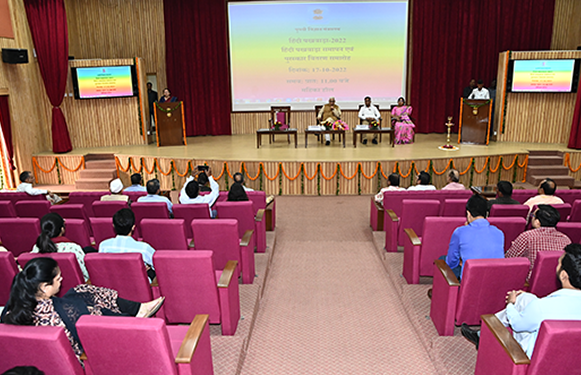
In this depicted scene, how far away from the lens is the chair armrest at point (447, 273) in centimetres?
297

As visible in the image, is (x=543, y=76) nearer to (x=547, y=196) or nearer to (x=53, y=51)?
(x=547, y=196)

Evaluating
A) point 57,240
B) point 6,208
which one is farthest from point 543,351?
point 6,208

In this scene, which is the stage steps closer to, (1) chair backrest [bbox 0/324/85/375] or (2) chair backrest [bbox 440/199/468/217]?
A: (2) chair backrest [bbox 440/199/468/217]

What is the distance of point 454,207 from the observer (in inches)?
185

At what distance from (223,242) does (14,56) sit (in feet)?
22.8

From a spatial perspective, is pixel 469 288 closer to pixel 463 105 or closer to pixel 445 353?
pixel 445 353

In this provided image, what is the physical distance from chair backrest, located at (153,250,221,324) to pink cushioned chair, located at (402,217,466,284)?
1.84 meters

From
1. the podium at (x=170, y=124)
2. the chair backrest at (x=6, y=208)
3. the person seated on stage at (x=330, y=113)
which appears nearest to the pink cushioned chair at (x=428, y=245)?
the chair backrest at (x=6, y=208)

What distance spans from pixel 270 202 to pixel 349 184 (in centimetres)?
254

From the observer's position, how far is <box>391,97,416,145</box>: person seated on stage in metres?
9.73

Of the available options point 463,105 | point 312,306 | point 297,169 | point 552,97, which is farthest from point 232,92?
point 312,306

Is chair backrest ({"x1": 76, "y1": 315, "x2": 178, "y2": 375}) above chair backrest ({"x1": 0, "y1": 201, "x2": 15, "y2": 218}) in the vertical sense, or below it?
above

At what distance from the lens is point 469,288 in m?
2.90

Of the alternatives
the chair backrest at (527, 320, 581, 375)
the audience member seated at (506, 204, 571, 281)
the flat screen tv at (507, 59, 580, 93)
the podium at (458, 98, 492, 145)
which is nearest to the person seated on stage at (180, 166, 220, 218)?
the audience member seated at (506, 204, 571, 281)
